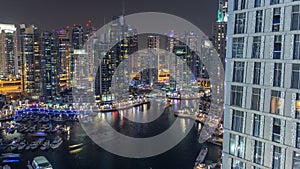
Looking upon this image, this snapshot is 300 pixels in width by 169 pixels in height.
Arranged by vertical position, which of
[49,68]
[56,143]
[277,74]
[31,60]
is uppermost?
[31,60]

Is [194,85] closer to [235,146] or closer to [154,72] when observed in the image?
[154,72]

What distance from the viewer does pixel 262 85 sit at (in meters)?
3.01

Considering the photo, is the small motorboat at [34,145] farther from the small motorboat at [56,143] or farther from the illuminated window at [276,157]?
the illuminated window at [276,157]

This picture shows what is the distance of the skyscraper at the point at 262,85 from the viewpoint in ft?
9.09

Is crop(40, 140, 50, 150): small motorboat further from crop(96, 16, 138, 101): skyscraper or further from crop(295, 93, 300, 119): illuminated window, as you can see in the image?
crop(96, 16, 138, 101): skyscraper

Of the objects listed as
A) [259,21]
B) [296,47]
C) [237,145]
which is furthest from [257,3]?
[237,145]

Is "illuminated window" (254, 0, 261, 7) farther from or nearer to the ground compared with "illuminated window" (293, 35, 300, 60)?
farther from the ground

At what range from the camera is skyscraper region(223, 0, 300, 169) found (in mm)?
2770

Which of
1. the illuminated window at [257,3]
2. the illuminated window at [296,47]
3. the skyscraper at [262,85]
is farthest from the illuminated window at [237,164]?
the illuminated window at [257,3]

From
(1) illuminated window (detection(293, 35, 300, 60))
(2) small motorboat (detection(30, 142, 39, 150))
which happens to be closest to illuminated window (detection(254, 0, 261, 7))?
(1) illuminated window (detection(293, 35, 300, 60))

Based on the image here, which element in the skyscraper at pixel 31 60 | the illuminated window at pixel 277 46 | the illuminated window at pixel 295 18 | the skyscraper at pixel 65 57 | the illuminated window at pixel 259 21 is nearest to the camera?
the illuminated window at pixel 295 18

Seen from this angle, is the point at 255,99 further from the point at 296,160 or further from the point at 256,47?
the point at 296,160

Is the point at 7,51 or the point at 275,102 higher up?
the point at 7,51

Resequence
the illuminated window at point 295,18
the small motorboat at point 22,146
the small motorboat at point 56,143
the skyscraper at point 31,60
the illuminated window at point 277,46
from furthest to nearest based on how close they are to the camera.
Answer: the skyscraper at point 31,60
the small motorboat at point 56,143
the small motorboat at point 22,146
the illuminated window at point 277,46
the illuminated window at point 295,18
